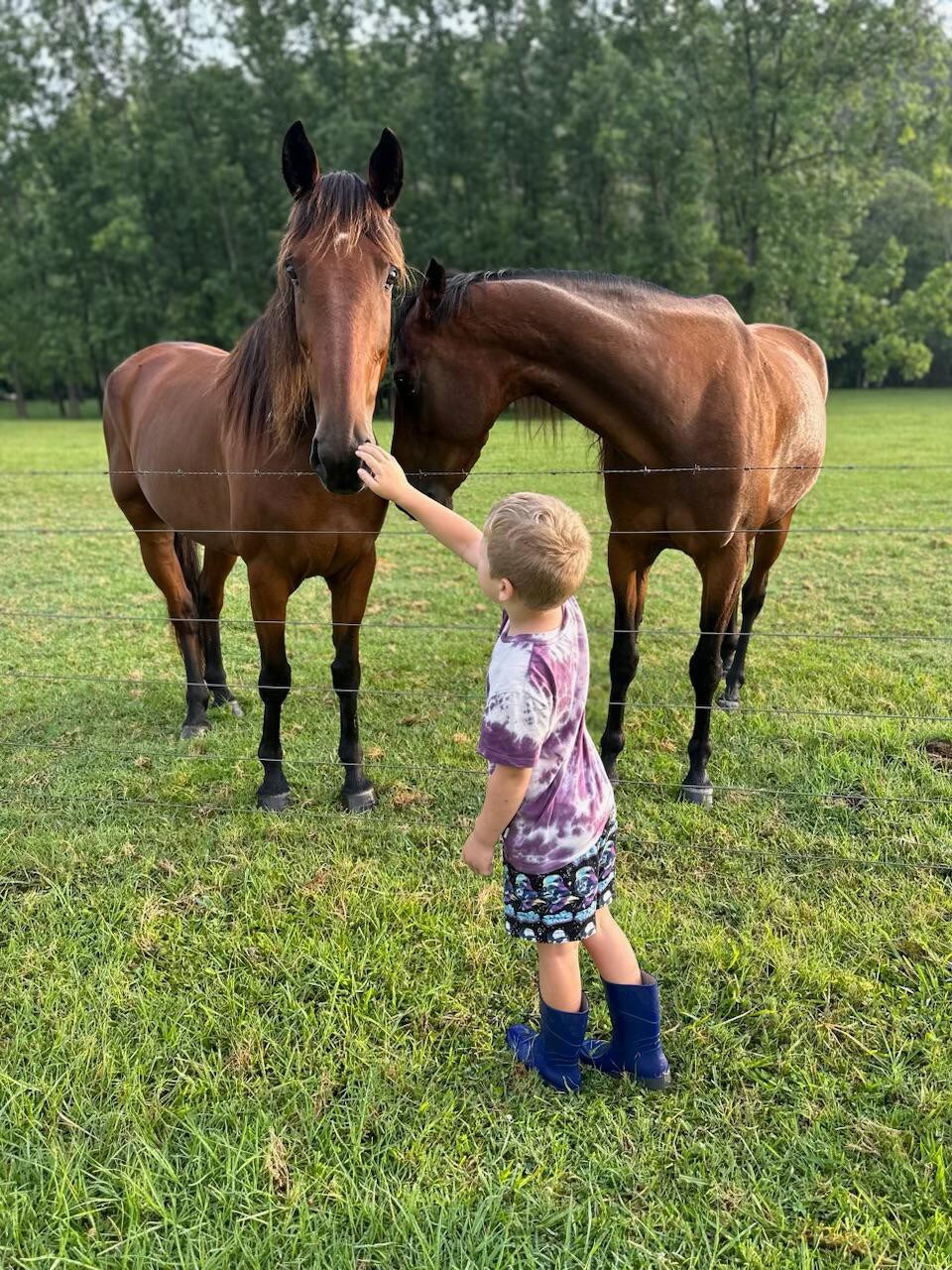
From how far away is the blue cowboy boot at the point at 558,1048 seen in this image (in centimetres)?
198

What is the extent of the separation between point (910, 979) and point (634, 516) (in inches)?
80.8

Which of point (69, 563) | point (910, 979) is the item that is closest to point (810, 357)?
point (910, 979)

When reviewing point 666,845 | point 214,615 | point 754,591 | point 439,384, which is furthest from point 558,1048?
point 754,591

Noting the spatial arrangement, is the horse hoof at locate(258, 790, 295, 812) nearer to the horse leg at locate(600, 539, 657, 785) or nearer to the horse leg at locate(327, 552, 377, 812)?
the horse leg at locate(327, 552, 377, 812)

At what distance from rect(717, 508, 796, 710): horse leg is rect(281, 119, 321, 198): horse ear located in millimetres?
3201

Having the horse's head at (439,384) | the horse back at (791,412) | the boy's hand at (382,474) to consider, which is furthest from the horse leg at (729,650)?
the boy's hand at (382,474)

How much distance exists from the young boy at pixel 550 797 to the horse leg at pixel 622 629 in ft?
5.51

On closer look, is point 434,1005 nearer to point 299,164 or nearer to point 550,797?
point 550,797

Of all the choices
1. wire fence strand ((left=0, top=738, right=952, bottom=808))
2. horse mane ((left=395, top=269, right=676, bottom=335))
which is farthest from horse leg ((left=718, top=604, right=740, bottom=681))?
horse mane ((left=395, top=269, right=676, bottom=335))

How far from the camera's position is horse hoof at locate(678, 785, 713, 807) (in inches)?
136

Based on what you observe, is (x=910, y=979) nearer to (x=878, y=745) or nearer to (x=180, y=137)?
(x=878, y=745)

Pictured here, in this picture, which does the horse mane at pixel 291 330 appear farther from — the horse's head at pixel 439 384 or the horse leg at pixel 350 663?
the horse leg at pixel 350 663

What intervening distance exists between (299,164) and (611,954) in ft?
8.79

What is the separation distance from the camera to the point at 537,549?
170cm
